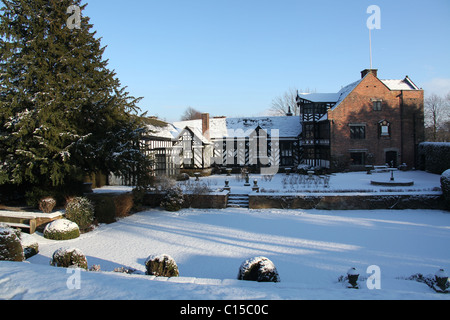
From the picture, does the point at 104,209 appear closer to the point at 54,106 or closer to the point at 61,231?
the point at 61,231

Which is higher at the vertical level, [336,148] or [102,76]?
[102,76]

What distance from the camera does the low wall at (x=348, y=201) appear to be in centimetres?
1585

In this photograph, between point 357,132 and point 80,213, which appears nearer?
point 80,213

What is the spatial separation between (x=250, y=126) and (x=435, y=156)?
20.2m

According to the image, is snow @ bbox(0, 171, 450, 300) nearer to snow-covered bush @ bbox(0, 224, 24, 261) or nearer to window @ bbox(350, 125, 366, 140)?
snow-covered bush @ bbox(0, 224, 24, 261)

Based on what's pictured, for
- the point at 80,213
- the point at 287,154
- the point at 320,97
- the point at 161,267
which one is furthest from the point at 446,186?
the point at 320,97

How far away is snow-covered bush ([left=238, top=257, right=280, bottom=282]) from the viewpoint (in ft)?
21.2

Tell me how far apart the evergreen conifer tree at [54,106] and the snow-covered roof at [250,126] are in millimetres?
22632

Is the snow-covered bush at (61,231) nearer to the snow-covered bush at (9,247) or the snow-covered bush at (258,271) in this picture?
the snow-covered bush at (9,247)

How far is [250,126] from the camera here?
38.3 meters
